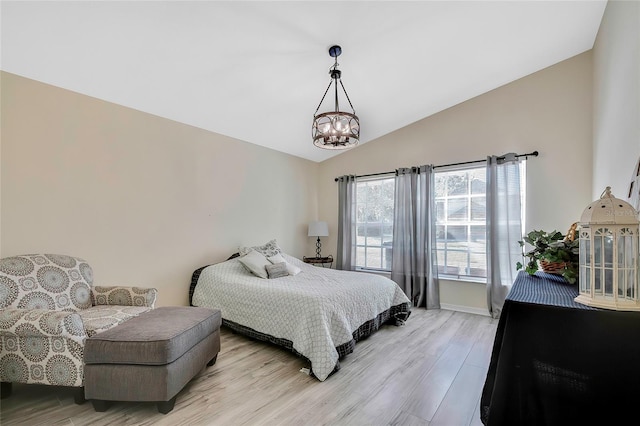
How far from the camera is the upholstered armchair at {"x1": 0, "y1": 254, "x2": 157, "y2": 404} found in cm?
182

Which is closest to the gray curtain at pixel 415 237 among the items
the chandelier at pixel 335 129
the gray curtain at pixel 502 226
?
the gray curtain at pixel 502 226

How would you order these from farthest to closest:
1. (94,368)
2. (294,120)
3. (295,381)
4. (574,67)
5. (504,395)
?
(294,120) → (574,67) → (295,381) → (94,368) → (504,395)

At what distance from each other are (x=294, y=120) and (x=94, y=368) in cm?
326

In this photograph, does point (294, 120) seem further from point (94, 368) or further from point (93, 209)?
point (94, 368)

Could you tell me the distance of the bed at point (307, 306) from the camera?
2.43 meters

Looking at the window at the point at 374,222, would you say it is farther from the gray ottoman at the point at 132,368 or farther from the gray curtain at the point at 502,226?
the gray ottoman at the point at 132,368

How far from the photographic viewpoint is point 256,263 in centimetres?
356

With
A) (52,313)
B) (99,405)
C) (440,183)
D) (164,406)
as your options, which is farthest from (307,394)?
(440,183)

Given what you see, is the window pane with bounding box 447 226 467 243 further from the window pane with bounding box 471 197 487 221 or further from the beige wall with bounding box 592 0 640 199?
the beige wall with bounding box 592 0 640 199

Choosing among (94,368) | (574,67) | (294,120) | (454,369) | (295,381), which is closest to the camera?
(94,368)

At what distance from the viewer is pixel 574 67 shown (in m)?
3.36

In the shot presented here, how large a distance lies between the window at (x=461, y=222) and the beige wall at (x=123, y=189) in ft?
8.61

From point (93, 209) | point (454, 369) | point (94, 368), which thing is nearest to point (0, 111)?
point (93, 209)

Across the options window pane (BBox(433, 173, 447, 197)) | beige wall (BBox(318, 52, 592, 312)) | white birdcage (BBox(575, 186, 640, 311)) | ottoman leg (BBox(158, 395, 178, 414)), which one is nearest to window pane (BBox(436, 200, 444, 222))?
window pane (BBox(433, 173, 447, 197))
